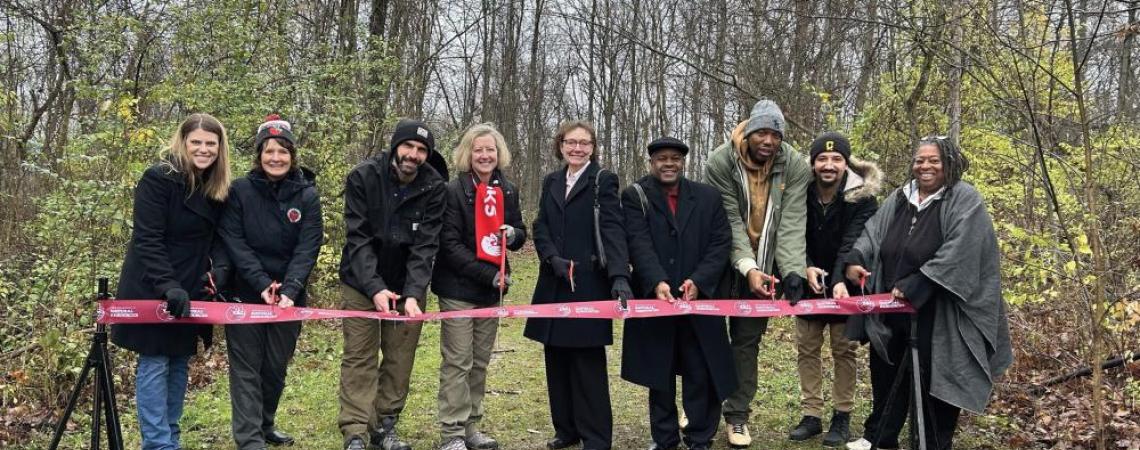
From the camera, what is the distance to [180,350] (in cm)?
443

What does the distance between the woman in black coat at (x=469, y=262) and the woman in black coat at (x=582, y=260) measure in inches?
11.9

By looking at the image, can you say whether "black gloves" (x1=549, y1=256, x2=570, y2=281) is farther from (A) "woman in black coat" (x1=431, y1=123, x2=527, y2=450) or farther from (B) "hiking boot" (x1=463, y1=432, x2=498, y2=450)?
(B) "hiking boot" (x1=463, y1=432, x2=498, y2=450)

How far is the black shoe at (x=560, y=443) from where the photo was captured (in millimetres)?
5285

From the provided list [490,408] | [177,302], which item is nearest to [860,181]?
[490,408]

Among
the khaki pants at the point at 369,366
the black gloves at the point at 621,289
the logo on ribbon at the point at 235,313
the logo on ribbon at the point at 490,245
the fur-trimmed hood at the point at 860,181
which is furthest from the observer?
the fur-trimmed hood at the point at 860,181

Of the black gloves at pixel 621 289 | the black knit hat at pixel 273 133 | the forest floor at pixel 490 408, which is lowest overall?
the forest floor at pixel 490 408

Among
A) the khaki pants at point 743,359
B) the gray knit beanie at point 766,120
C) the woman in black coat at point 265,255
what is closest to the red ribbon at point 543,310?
the woman in black coat at point 265,255

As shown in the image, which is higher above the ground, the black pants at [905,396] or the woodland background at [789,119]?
the woodland background at [789,119]

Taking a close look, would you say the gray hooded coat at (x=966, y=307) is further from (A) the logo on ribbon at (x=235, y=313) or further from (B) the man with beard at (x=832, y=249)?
(A) the logo on ribbon at (x=235, y=313)

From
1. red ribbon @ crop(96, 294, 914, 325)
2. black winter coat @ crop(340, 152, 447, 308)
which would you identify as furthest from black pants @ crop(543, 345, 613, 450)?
black winter coat @ crop(340, 152, 447, 308)

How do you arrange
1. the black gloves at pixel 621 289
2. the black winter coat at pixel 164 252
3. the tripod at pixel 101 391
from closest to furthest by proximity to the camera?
the tripod at pixel 101 391
the black winter coat at pixel 164 252
the black gloves at pixel 621 289

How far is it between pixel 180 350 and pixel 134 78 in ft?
14.6

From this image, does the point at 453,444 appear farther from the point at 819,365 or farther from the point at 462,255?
the point at 819,365

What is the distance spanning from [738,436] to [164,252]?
148 inches
